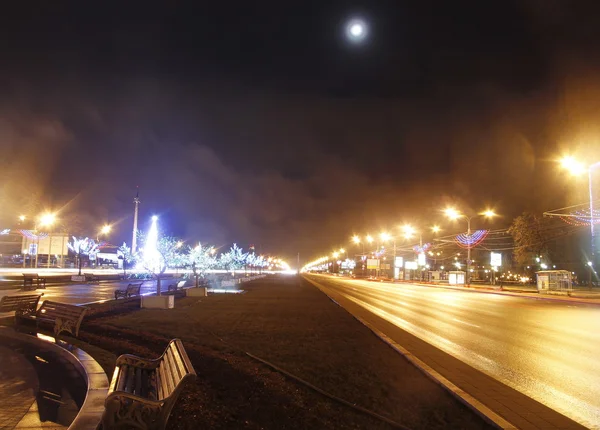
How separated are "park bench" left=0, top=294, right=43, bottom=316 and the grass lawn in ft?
5.65

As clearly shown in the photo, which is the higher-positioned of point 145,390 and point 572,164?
point 572,164

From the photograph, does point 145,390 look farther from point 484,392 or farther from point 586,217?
point 586,217

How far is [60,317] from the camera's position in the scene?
12672 mm

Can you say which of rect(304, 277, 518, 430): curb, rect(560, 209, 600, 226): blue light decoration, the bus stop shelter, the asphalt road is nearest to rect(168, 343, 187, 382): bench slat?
rect(304, 277, 518, 430): curb

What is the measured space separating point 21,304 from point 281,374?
10189 millimetres

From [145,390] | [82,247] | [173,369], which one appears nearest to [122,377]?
[145,390]

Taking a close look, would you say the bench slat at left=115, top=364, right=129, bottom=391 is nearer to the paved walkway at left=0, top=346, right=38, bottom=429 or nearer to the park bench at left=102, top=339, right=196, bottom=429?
the park bench at left=102, top=339, right=196, bottom=429

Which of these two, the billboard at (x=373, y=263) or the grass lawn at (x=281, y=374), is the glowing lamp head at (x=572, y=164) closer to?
the grass lawn at (x=281, y=374)

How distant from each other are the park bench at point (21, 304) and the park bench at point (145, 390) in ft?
31.1

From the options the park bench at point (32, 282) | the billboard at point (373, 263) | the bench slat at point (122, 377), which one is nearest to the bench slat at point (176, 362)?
the bench slat at point (122, 377)

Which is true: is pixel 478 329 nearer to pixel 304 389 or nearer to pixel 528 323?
pixel 528 323

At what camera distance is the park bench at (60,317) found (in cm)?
1208

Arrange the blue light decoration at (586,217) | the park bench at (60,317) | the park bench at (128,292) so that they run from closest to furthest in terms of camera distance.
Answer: the park bench at (60,317) < the park bench at (128,292) < the blue light decoration at (586,217)

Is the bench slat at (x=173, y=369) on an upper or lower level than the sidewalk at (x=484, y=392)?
upper
